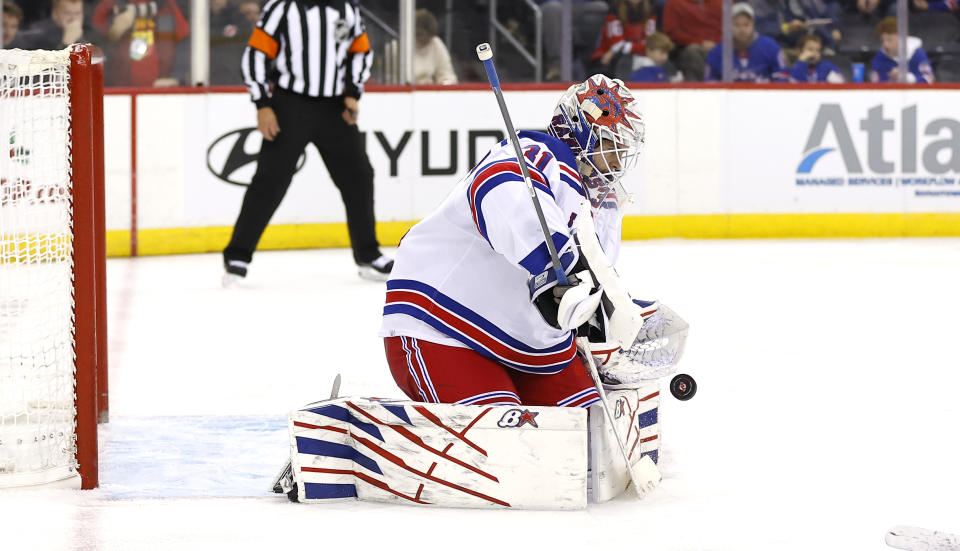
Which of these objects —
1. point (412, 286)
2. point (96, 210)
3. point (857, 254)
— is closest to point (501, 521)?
point (412, 286)

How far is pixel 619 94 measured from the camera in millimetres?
2711

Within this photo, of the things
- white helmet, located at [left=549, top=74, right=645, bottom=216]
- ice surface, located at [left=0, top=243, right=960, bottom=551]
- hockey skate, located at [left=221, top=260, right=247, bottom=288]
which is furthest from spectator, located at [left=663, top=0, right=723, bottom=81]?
white helmet, located at [left=549, top=74, right=645, bottom=216]

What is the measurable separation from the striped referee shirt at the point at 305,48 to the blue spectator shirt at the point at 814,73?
9.45ft

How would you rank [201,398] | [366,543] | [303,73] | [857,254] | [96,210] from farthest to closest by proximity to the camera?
[857,254] < [303,73] < [201,398] < [96,210] < [366,543]

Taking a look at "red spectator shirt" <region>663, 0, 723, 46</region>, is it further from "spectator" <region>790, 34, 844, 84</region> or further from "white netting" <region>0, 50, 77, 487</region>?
"white netting" <region>0, 50, 77, 487</region>

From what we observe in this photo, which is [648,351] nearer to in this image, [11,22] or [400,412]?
[400,412]

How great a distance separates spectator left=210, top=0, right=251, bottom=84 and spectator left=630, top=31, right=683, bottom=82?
80.9 inches

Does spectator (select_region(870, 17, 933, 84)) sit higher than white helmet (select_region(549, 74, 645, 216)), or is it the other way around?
spectator (select_region(870, 17, 933, 84))

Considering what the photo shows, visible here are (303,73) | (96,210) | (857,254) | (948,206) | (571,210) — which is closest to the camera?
(571,210)

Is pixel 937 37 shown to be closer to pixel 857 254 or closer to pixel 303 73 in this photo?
pixel 857 254

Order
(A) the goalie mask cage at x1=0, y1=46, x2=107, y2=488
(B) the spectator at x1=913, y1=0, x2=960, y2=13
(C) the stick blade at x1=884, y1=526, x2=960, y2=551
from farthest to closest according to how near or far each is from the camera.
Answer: (B) the spectator at x1=913, y1=0, x2=960, y2=13 → (A) the goalie mask cage at x1=0, y1=46, x2=107, y2=488 → (C) the stick blade at x1=884, y1=526, x2=960, y2=551

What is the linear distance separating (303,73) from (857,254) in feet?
9.26

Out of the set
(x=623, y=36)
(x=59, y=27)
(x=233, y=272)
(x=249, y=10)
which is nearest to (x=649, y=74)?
(x=623, y=36)

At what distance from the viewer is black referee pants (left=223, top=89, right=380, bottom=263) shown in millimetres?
6160
